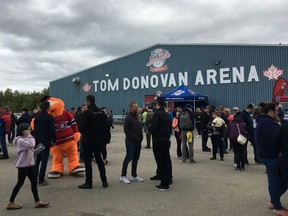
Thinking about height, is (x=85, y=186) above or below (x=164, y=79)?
below

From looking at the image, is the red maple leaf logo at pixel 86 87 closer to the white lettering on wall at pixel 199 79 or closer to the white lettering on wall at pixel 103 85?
the white lettering on wall at pixel 103 85

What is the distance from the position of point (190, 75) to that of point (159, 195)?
21822 mm

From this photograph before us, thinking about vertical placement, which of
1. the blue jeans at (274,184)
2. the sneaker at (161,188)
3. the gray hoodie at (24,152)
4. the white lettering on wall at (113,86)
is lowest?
the sneaker at (161,188)

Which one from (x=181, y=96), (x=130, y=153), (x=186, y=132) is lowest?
(x=130, y=153)

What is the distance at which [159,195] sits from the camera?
6.28 m

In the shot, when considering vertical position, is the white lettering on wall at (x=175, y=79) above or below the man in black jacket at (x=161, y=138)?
above

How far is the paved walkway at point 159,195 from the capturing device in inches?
211

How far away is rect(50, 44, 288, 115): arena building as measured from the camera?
23188mm

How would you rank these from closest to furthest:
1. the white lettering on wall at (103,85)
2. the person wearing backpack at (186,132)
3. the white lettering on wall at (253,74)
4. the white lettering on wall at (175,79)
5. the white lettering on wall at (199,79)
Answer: the person wearing backpack at (186,132) → the white lettering on wall at (253,74) → the white lettering on wall at (175,79) → the white lettering on wall at (199,79) → the white lettering on wall at (103,85)

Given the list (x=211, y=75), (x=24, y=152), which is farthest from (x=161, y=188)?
(x=211, y=75)

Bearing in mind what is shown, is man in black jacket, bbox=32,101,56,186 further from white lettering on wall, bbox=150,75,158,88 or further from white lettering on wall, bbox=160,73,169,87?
white lettering on wall, bbox=150,75,158,88

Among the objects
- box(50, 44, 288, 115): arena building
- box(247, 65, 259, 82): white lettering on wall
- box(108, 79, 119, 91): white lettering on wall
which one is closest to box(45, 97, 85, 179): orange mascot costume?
box(50, 44, 288, 115): arena building

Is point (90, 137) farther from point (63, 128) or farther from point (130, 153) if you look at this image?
point (63, 128)

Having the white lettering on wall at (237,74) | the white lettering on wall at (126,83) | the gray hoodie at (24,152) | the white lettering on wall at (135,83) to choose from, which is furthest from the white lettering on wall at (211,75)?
the gray hoodie at (24,152)
